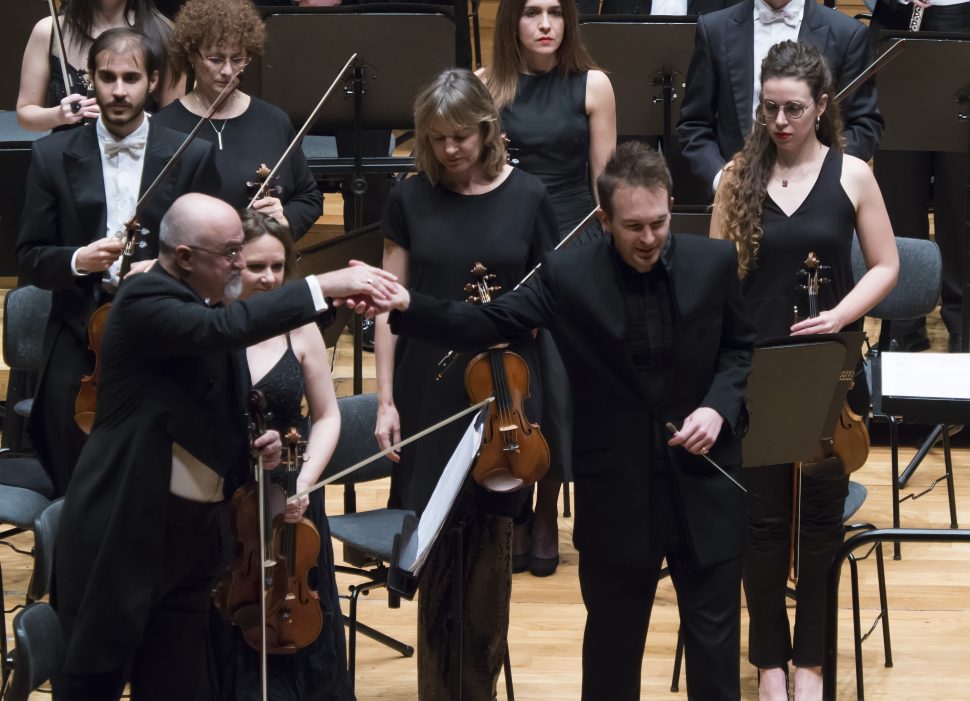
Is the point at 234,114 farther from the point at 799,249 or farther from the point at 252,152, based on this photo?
the point at 799,249

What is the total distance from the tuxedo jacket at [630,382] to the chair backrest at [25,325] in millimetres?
1702

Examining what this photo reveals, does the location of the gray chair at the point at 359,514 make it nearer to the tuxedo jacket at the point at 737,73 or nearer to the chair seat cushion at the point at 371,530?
the chair seat cushion at the point at 371,530

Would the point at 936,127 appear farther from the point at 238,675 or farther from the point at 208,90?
the point at 238,675

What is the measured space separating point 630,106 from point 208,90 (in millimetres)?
1359

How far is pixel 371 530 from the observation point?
3123mm

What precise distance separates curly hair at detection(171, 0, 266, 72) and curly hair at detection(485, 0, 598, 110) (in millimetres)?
561

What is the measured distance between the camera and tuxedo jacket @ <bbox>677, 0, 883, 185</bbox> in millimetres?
3652

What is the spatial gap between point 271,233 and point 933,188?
288 centimetres

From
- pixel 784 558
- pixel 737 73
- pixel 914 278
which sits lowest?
pixel 784 558

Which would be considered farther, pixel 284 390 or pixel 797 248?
pixel 797 248

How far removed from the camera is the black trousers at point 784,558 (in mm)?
3014

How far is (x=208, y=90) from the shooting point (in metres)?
3.36

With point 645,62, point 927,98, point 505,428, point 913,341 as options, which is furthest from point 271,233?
point 913,341

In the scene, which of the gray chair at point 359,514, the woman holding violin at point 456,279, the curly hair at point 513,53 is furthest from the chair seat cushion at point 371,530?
the curly hair at point 513,53
